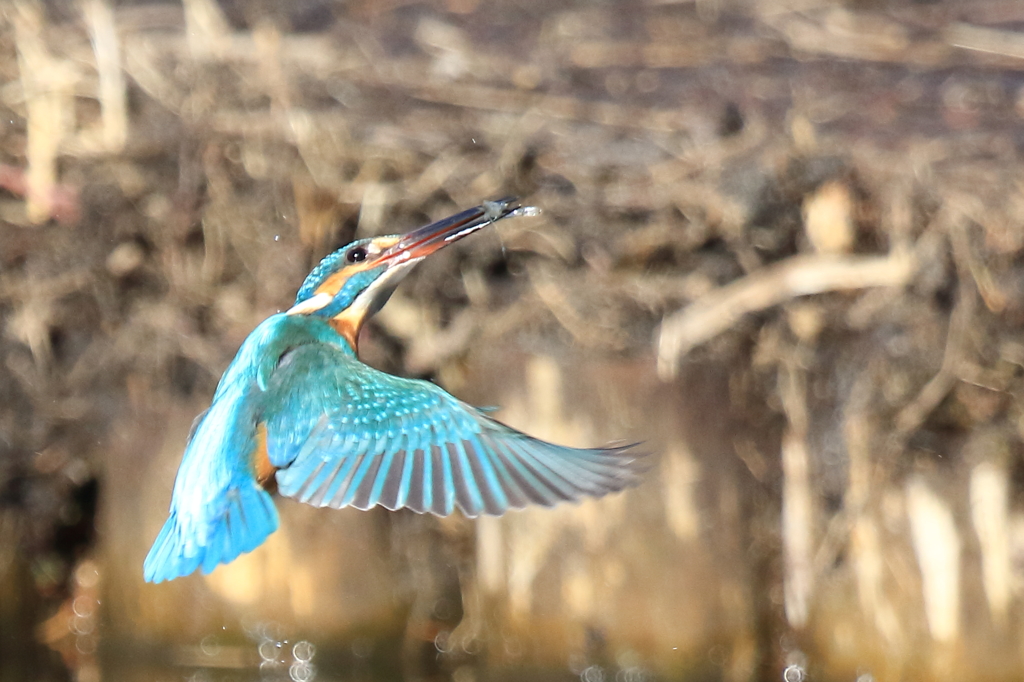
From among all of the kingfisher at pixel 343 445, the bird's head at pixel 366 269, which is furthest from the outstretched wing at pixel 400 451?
the bird's head at pixel 366 269

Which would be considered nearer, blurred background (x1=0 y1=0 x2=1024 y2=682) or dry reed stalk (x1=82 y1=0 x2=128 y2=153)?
blurred background (x1=0 y1=0 x2=1024 y2=682)

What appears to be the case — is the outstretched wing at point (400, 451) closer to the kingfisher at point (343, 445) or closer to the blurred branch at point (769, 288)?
the kingfisher at point (343, 445)

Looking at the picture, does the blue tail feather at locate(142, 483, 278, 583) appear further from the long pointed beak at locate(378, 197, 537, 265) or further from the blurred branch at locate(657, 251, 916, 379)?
the blurred branch at locate(657, 251, 916, 379)

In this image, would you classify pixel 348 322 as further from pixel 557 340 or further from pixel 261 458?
→ pixel 557 340


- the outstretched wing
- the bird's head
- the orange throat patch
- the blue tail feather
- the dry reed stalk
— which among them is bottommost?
the blue tail feather

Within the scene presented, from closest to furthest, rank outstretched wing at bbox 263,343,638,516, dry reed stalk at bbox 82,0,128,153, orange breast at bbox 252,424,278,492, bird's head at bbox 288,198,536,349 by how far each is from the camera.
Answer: outstretched wing at bbox 263,343,638,516 < orange breast at bbox 252,424,278,492 < bird's head at bbox 288,198,536,349 < dry reed stalk at bbox 82,0,128,153

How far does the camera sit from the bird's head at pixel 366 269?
2.47 m

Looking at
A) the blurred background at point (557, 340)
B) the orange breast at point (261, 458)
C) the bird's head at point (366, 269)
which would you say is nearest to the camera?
the orange breast at point (261, 458)

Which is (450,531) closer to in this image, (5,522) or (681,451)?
(681,451)

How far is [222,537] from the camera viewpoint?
2.19 meters

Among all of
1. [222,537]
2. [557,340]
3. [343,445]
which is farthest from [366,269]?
[557,340]

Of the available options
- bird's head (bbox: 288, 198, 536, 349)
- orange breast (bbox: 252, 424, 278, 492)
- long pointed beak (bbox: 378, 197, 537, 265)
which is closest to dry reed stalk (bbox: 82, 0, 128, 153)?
bird's head (bbox: 288, 198, 536, 349)

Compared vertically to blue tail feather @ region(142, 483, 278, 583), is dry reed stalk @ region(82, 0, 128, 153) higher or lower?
higher

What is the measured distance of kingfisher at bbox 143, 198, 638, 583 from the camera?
84.7 inches
